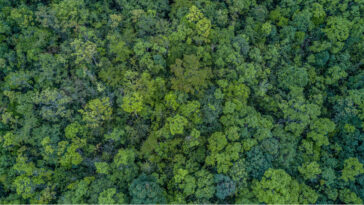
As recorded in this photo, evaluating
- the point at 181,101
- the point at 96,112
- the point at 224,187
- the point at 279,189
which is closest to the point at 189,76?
the point at 181,101

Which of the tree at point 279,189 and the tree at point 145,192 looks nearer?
the tree at point 145,192

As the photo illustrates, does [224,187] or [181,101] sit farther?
[181,101]

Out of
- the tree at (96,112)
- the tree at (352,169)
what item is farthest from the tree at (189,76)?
the tree at (352,169)

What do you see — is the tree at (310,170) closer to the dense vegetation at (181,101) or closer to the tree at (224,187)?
the dense vegetation at (181,101)

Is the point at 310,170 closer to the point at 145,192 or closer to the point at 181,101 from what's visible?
the point at 181,101

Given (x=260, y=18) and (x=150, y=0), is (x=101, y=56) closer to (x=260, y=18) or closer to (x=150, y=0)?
(x=150, y=0)

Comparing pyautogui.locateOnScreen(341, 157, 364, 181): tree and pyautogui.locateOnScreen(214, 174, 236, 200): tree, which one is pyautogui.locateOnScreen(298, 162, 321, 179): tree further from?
pyautogui.locateOnScreen(214, 174, 236, 200): tree

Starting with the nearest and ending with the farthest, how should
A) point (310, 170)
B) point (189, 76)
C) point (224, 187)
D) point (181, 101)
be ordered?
point (224, 187) < point (310, 170) < point (181, 101) < point (189, 76)

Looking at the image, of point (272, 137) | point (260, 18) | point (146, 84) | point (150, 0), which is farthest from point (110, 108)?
point (260, 18)
